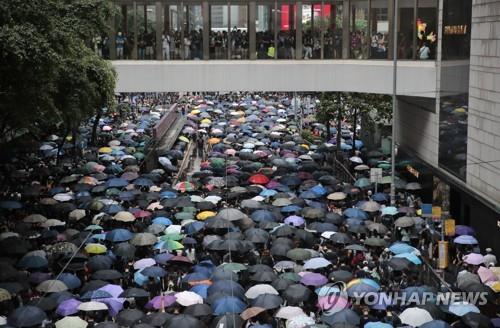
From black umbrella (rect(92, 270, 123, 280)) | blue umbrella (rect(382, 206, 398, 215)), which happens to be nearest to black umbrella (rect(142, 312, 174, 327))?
black umbrella (rect(92, 270, 123, 280))

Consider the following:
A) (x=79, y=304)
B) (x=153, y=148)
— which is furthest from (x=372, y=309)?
(x=153, y=148)

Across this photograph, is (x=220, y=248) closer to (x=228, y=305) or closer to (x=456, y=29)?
(x=228, y=305)

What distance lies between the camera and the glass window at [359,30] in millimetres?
33438

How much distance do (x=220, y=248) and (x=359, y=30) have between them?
15.3 meters

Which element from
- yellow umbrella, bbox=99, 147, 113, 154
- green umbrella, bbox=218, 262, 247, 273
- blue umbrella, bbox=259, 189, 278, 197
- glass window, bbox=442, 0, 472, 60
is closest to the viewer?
green umbrella, bbox=218, 262, 247, 273

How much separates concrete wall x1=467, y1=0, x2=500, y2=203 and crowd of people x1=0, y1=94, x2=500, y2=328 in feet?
6.11

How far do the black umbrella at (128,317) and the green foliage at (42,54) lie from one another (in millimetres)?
6958

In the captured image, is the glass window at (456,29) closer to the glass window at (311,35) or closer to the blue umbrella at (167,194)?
the glass window at (311,35)

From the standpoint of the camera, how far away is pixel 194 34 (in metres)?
33.8

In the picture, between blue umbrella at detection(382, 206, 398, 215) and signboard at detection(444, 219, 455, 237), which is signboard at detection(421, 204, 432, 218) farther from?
signboard at detection(444, 219, 455, 237)

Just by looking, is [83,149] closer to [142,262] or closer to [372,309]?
[142,262]

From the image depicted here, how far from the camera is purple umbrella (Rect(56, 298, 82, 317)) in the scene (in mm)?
17562

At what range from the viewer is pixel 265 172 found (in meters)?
34.8

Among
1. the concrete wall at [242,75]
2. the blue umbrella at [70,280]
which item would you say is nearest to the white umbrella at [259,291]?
the blue umbrella at [70,280]
